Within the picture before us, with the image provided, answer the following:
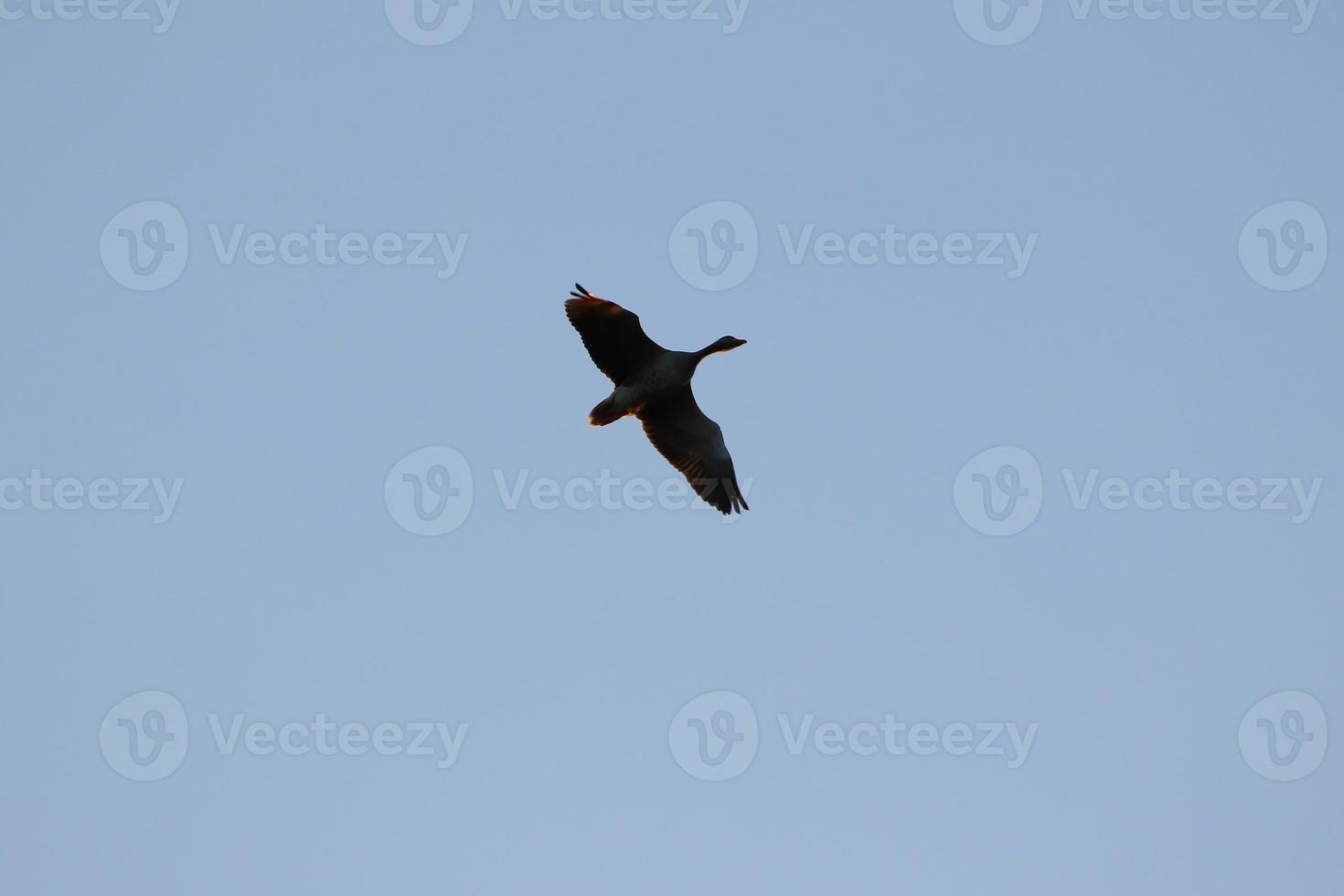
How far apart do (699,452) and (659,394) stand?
126 centimetres

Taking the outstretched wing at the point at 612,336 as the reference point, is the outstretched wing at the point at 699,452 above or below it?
below

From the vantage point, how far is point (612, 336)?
25703mm

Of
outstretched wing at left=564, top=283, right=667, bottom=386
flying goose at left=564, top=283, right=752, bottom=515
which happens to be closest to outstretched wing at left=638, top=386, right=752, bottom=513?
flying goose at left=564, top=283, right=752, bottom=515

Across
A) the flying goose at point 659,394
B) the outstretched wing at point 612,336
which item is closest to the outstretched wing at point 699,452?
the flying goose at point 659,394

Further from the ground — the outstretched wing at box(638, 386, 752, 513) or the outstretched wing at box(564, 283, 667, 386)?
the outstretched wing at box(564, 283, 667, 386)

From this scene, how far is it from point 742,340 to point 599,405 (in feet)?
7.55

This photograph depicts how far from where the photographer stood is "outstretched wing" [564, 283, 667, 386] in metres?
25.3

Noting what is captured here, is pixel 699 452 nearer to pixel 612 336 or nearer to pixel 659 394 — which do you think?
pixel 659 394

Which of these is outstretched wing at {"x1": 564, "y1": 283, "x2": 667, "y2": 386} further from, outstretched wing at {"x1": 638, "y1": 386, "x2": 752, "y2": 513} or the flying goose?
outstretched wing at {"x1": 638, "y1": 386, "x2": 752, "y2": 513}

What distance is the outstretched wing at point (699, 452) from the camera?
26.5m

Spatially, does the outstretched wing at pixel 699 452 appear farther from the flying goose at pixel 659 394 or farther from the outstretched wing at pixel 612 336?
the outstretched wing at pixel 612 336

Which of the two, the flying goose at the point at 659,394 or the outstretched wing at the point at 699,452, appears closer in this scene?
the flying goose at the point at 659,394

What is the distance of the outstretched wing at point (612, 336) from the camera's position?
25.3 m

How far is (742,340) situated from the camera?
84.7 feet
